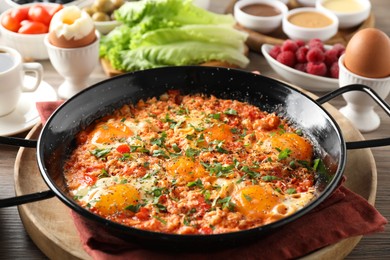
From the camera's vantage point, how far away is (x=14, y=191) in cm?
374

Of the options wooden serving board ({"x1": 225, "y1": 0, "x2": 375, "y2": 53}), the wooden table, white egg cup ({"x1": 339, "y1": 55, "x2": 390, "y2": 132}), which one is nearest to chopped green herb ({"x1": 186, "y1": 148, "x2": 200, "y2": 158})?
the wooden table

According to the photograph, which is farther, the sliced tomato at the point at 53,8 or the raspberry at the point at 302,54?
the sliced tomato at the point at 53,8

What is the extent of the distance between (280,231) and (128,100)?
1.55 metres

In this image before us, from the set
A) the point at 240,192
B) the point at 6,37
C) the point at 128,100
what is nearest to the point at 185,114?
the point at 128,100

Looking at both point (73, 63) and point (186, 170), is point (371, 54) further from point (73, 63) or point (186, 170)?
point (73, 63)

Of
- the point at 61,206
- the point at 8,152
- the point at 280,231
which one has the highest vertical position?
the point at 280,231

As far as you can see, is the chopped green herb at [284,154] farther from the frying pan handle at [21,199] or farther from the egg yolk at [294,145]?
the frying pan handle at [21,199]

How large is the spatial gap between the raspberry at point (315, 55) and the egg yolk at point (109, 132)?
1854 mm

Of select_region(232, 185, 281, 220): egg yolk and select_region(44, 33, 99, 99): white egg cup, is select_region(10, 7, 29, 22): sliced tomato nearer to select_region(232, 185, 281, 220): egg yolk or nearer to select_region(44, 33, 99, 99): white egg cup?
select_region(44, 33, 99, 99): white egg cup

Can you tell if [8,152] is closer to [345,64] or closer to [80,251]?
[80,251]

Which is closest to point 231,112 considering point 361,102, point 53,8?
point 361,102

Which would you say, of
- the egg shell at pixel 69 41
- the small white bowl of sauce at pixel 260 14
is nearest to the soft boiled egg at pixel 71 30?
the egg shell at pixel 69 41

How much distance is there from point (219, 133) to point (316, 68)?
1.45m

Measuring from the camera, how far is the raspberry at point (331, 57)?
4945 millimetres
